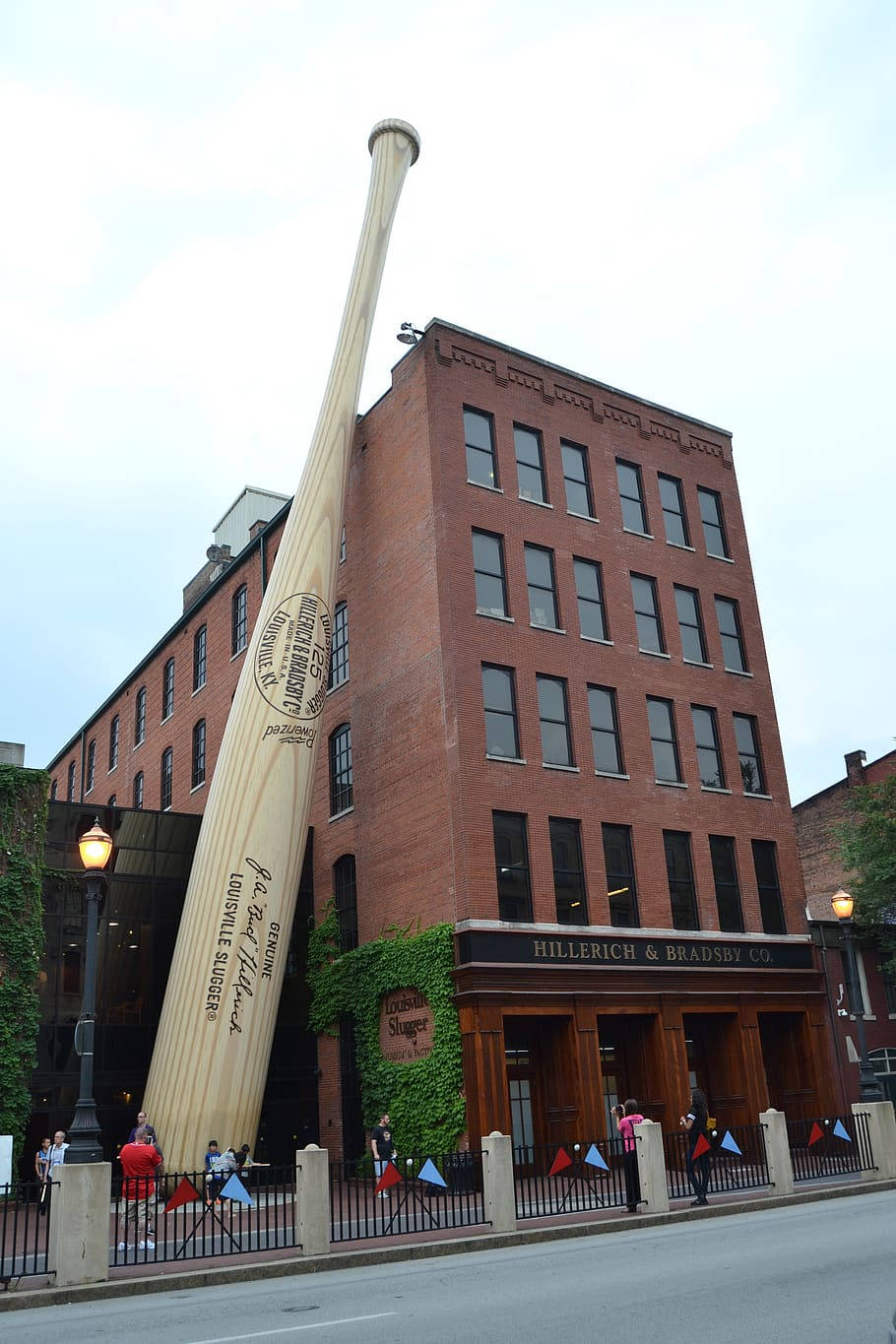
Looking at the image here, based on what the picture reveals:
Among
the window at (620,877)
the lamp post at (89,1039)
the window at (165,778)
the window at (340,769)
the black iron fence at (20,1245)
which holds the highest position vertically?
the window at (165,778)

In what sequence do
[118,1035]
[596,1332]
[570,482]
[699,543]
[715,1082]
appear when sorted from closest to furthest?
[596,1332] → [118,1035] → [715,1082] → [570,482] → [699,543]

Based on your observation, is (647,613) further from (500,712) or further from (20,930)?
(20,930)

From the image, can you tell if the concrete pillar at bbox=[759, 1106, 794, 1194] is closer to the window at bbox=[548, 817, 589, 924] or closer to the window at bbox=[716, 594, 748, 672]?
the window at bbox=[548, 817, 589, 924]

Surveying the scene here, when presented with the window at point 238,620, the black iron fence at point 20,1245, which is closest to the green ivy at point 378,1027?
the black iron fence at point 20,1245

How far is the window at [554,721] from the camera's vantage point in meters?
28.6

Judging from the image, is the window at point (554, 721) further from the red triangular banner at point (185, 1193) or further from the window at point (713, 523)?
the red triangular banner at point (185, 1193)

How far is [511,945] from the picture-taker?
25391 mm

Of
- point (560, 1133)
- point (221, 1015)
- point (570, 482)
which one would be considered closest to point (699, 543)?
point (570, 482)

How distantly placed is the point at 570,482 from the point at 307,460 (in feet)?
25.8

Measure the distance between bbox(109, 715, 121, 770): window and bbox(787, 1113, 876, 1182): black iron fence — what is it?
30.8 metres

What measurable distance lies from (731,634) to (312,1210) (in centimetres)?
2309

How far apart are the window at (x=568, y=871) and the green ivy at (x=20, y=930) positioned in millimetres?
11625

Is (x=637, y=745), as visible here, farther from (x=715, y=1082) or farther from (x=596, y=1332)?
(x=596, y=1332)

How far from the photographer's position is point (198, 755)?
39.0 meters
